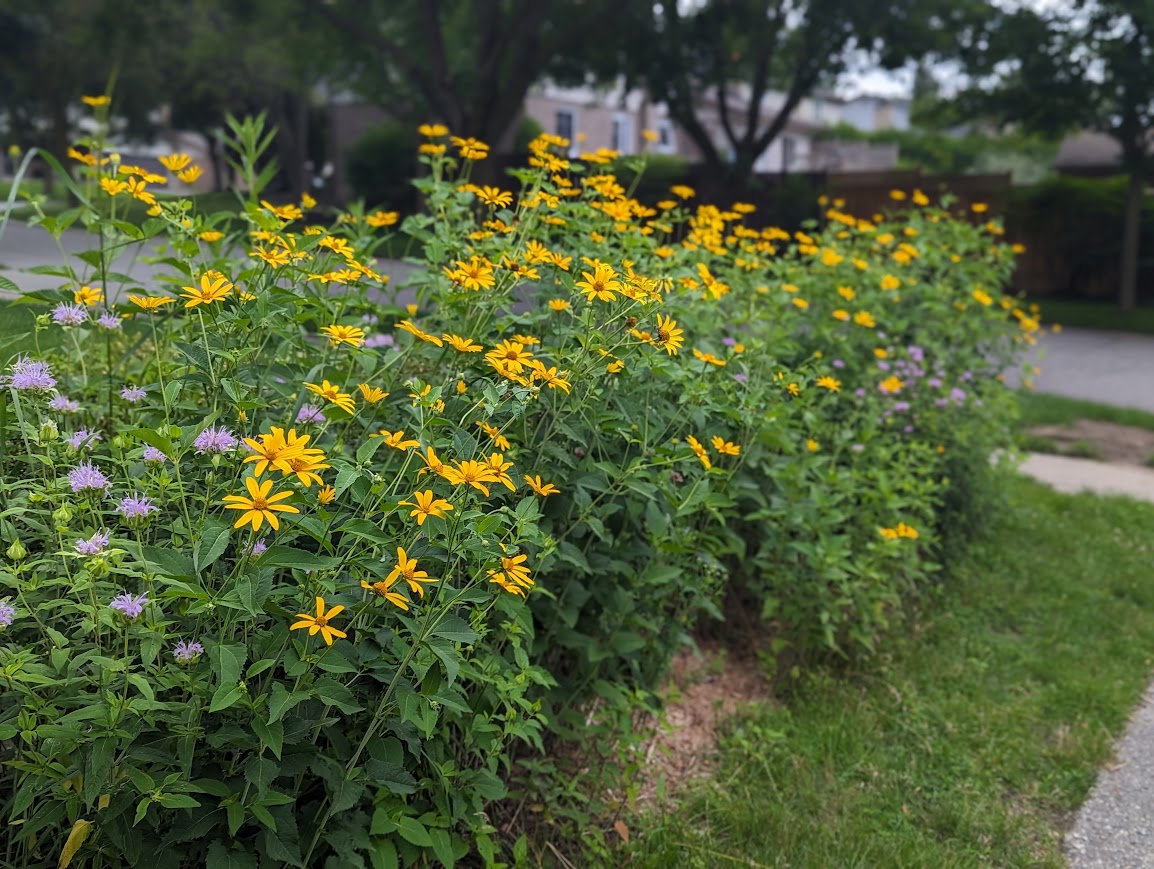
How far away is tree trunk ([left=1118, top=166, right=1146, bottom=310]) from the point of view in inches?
618

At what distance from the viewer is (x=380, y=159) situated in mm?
21875

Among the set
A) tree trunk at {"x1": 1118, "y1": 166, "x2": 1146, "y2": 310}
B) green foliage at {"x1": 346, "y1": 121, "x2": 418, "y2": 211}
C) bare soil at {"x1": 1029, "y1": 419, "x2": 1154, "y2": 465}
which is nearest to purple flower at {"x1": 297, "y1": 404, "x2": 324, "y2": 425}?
bare soil at {"x1": 1029, "y1": 419, "x2": 1154, "y2": 465}

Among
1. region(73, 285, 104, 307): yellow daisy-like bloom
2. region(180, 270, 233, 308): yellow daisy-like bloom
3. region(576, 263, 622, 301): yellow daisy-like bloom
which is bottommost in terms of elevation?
region(73, 285, 104, 307): yellow daisy-like bloom

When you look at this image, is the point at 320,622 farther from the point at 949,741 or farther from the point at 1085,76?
the point at 1085,76

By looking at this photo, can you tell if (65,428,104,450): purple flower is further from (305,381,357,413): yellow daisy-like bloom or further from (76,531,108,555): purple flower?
(305,381,357,413): yellow daisy-like bloom

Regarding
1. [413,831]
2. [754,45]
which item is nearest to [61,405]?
[413,831]

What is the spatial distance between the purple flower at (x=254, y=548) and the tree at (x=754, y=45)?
16.0m

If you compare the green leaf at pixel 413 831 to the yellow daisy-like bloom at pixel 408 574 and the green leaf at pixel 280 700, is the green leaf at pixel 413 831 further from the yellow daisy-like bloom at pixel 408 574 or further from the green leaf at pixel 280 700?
the yellow daisy-like bloom at pixel 408 574

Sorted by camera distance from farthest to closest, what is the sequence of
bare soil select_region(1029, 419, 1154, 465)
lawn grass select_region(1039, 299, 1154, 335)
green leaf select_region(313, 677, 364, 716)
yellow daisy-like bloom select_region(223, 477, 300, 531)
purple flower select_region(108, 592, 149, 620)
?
lawn grass select_region(1039, 299, 1154, 335) < bare soil select_region(1029, 419, 1154, 465) < green leaf select_region(313, 677, 364, 716) < purple flower select_region(108, 592, 149, 620) < yellow daisy-like bloom select_region(223, 477, 300, 531)

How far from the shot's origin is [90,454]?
1909 mm

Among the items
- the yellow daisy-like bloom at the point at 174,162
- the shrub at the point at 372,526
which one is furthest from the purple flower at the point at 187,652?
the yellow daisy-like bloom at the point at 174,162

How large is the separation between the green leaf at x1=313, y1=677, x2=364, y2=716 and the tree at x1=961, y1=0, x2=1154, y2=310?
16.0 m

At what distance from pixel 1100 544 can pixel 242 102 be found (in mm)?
22789

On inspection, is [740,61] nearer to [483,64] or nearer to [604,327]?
[483,64]
